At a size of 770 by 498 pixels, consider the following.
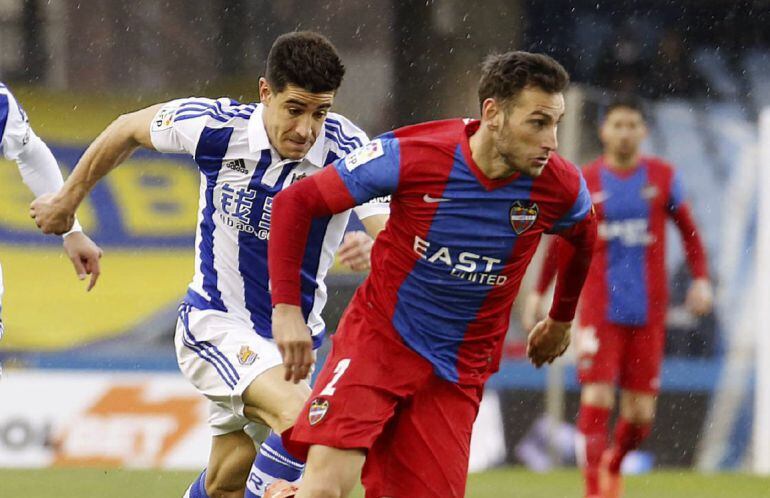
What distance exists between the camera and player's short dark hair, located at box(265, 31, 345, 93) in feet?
16.9

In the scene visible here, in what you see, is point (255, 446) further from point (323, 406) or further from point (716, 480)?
point (716, 480)

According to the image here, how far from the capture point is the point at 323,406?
4656mm

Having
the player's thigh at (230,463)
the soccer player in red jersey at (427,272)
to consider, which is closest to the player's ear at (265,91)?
the soccer player in red jersey at (427,272)

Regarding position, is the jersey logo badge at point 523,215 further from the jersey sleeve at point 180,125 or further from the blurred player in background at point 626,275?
the blurred player in background at point 626,275

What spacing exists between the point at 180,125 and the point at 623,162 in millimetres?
3998

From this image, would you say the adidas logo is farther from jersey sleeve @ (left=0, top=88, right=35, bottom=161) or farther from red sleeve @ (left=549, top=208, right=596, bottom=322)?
red sleeve @ (left=549, top=208, right=596, bottom=322)

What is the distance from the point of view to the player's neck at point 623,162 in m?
8.81

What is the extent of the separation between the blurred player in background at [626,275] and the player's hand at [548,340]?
3.23m

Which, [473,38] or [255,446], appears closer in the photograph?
[255,446]

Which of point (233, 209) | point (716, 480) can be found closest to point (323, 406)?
point (233, 209)

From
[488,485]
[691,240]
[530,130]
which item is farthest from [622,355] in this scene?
[530,130]

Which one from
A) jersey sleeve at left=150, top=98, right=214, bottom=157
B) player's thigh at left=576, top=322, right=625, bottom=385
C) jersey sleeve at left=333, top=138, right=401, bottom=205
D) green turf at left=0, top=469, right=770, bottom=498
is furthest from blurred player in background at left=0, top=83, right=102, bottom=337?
player's thigh at left=576, top=322, right=625, bottom=385

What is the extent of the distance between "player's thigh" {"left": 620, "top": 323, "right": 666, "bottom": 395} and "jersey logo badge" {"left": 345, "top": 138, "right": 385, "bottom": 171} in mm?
4250

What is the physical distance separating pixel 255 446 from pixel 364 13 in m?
7.14
